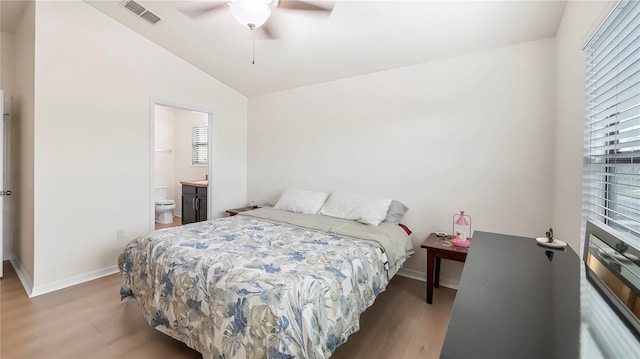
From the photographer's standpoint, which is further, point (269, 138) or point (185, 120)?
point (185, 120)

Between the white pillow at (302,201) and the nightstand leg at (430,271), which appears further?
the white pillow at (302,201)

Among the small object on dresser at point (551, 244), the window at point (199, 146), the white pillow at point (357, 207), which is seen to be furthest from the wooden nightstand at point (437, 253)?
the window at point (199, 146)

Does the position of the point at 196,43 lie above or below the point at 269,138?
above

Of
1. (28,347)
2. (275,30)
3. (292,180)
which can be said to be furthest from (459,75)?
(28,347)

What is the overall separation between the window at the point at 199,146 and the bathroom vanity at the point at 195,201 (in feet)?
3.11

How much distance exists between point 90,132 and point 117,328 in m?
2.03

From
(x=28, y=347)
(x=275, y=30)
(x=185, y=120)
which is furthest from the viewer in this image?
(x=185, y=120)

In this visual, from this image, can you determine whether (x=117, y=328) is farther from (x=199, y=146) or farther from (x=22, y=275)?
(x=199, y=146)

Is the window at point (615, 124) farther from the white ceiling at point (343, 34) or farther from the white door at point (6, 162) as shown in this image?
the white door at point (6, 162)

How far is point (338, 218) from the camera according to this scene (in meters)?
3.10

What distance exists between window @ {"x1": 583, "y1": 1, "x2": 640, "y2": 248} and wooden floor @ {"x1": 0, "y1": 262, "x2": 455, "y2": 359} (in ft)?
4.42

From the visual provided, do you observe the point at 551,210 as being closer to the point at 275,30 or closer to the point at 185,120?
the point at 275,30

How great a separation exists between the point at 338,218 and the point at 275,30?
2039mm

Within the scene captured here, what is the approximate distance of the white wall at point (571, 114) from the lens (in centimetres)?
170
